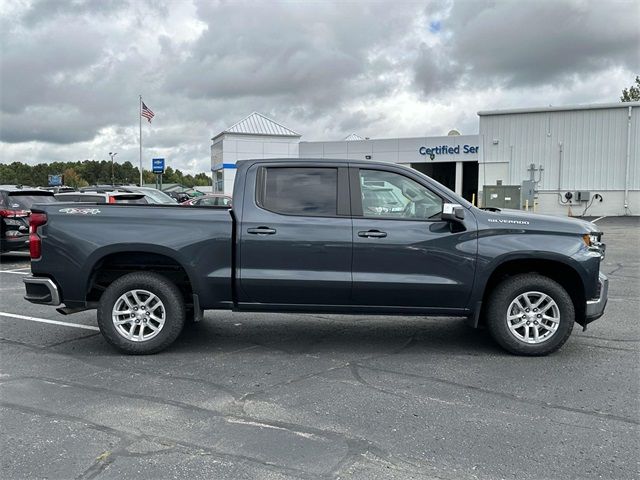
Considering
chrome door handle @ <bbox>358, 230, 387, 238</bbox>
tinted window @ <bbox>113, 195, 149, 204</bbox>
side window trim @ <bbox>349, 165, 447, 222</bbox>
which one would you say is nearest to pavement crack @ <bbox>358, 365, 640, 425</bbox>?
chrome door handle @ <bbox>358, 230, 387, 238</bbox>

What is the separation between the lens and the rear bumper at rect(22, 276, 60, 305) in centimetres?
547

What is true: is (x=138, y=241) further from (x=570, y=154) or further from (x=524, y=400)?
(x=570, y=154)

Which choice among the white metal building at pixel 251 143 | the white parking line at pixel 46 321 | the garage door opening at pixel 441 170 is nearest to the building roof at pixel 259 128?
the white metal building at pixel 251 143

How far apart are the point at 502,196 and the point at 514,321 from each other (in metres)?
21.7

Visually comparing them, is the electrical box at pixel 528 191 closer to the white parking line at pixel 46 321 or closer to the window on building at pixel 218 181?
the window on building at pixel 218 181

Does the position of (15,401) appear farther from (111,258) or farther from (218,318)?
(218,318)

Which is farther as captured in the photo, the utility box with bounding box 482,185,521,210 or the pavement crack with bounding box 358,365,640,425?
the utility box with bounding box 482,185,521,210

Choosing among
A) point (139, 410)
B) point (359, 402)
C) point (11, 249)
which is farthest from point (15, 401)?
point (11, 249)

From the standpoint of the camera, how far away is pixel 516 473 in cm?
326

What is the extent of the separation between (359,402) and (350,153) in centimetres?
3452

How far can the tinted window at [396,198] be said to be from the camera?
544cm

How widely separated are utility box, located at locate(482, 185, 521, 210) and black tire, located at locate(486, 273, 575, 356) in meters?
21.2

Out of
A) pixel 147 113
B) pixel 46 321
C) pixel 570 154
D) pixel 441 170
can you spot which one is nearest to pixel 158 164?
pixel 147 113

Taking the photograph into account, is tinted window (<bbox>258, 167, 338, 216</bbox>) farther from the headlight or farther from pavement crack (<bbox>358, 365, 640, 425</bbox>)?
the headlight
